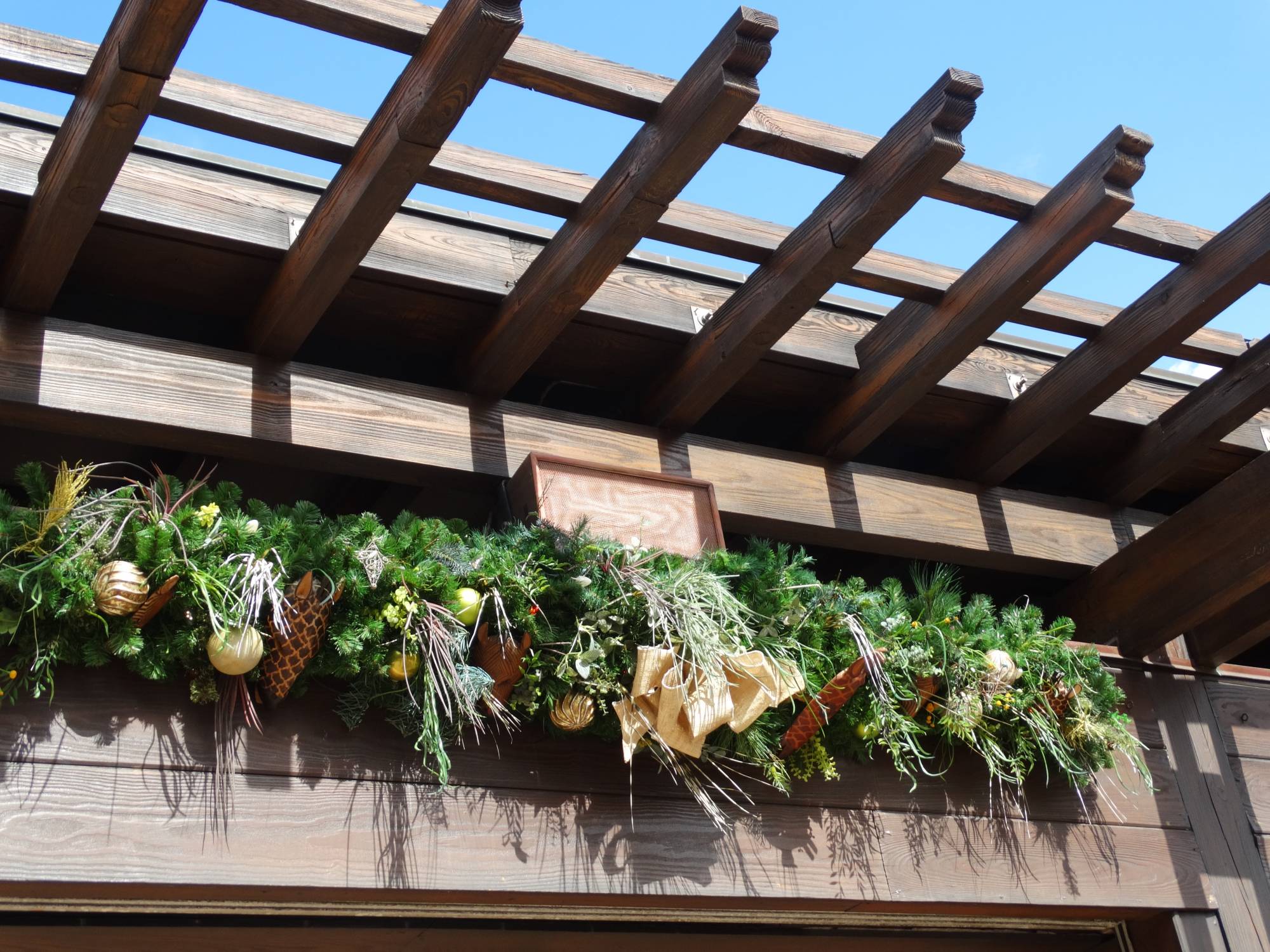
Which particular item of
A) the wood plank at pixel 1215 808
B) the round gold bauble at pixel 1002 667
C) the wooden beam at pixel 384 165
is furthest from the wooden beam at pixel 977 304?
the wooden beam at pixel 384 165

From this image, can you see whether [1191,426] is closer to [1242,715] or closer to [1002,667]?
[1242,715]

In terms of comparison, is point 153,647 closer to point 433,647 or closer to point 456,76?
point 433,647

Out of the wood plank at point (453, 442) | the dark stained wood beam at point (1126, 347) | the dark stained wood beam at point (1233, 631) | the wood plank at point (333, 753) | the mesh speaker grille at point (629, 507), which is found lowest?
the wood plank at point (333, 753)

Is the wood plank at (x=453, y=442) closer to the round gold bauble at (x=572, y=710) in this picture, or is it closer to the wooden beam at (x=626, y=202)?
the wooden beam at (x=626, y=202)

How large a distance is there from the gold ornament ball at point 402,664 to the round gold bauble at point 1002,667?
103 cm

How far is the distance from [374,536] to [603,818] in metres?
0.57

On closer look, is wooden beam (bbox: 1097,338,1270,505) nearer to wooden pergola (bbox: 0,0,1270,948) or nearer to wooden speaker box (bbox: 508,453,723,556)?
wooden pergola (bbox: 0,0,1270,948)

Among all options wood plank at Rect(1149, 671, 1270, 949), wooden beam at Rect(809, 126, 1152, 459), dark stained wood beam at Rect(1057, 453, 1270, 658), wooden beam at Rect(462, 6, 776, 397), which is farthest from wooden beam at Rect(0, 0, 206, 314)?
wood plank at Rect(1149, 671, 1270, 949)

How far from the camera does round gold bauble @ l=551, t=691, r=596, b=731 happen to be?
5.94 feet

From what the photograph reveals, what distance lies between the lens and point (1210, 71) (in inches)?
119

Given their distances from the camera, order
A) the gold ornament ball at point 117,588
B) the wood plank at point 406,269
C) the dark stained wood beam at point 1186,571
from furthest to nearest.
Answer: the dark stained wood beam at point 1186,571
the wood plank at point 406,269
the gold ornament ball at point 117,588

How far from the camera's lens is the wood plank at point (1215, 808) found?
2406 mm

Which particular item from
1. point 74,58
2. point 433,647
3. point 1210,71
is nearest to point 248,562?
point 433,647

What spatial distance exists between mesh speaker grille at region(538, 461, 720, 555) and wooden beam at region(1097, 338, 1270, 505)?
1132 mm
